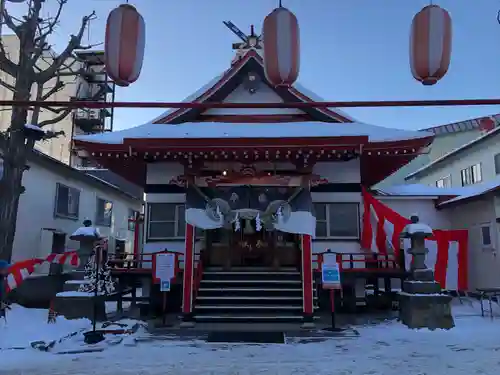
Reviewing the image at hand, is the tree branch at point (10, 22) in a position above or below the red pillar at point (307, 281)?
above

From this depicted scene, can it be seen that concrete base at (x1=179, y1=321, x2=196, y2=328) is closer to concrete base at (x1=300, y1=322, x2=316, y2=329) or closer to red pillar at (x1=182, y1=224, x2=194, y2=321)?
red pillar at (x1=182, y1=224, x2=194, y2=321)

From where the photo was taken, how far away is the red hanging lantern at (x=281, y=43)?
755 cm

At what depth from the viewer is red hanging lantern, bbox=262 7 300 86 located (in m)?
7.55

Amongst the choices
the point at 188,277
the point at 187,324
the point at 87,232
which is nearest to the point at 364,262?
the point at 188,277

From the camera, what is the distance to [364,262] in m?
13.4

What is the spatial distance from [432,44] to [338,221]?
7377mm

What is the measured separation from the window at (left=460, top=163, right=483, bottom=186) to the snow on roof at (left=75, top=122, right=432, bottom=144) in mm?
9900

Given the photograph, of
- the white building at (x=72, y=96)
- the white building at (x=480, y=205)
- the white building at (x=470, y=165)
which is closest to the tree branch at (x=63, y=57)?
the white building at (x=72, y=96)

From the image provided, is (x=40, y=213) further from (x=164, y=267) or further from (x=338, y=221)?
(x=338, y=221)

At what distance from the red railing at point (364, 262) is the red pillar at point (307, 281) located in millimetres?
854

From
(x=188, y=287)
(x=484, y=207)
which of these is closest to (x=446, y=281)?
(x=484, y=207)

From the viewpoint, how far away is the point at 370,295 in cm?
1462

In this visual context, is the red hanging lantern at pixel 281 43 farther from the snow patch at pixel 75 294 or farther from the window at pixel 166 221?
the snow patch at pixel 75 294

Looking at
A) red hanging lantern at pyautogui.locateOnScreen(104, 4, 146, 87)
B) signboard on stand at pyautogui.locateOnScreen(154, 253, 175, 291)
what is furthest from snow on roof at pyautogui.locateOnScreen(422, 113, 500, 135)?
red hanging lantern at pyautogui.locateOnScreen(104, 4, 146, 87)
